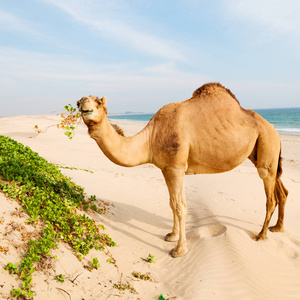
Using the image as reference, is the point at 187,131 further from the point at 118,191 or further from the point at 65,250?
the point at 118,191

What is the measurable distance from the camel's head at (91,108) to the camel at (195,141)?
13.9 inches

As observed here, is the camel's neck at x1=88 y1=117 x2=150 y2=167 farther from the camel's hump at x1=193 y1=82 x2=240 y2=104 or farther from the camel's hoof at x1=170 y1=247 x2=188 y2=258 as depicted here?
the camel's hoof at x1=170 y1=247 x2=188 y2=258

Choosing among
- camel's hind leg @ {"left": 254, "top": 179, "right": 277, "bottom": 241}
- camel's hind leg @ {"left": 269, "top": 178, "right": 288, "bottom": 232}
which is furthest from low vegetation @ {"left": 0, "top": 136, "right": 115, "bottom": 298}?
camel's hind leg @ {"left": 269, "top": 178, "right": 288, "bottom": 232}

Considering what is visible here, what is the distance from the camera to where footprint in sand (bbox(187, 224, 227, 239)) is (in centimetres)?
564

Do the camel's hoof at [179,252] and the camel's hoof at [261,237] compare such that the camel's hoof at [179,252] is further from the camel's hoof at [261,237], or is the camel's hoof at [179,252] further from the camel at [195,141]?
the camel's hoof at [261,237]

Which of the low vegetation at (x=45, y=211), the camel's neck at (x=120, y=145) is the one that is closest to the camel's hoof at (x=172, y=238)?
the low vegetation at (x=45, y=211)

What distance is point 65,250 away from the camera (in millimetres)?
4121

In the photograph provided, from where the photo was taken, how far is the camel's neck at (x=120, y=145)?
4.15 m

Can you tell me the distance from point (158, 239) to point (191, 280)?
5.40 ft

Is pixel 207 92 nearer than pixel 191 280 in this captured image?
No

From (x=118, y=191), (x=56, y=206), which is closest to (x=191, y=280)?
(x=56, y=206)

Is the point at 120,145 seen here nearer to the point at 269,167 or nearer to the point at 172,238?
the point at 172,238

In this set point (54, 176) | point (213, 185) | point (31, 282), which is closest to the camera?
point (31, 282)

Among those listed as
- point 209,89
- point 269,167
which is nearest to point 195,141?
point 209,89
